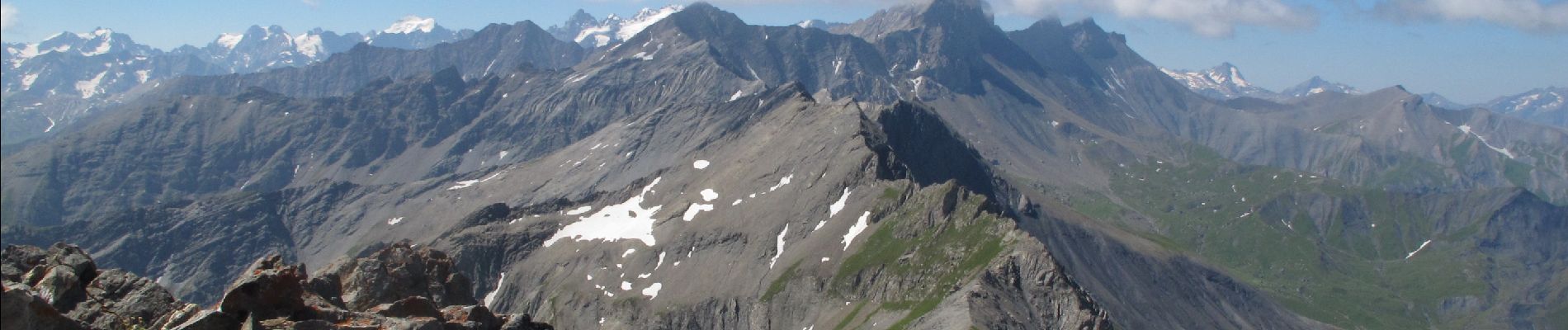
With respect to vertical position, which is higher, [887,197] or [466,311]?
[466,311]

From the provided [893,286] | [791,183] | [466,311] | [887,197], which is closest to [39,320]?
[466,311]

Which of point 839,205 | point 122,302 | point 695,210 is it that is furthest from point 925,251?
point 122,302

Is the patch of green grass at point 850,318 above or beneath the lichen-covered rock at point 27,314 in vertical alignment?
beneath

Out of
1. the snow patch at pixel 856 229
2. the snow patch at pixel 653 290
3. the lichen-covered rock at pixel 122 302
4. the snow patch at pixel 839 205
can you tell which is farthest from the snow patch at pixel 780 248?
the lichen-covered rock at pixel 122 302

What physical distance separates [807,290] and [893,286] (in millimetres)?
16630

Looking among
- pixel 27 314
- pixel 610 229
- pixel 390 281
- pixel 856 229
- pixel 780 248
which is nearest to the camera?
pixel 27 314

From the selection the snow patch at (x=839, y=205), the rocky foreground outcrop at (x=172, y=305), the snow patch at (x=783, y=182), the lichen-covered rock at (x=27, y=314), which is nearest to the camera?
the lichen-covered rock at (x=27, y=314)

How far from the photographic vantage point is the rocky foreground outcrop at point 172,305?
27788mm

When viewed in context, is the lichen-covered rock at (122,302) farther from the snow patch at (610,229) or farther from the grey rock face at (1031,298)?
the snow patch at (610,229)

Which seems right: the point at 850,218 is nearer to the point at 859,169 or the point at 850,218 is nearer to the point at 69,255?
the point at 859,169

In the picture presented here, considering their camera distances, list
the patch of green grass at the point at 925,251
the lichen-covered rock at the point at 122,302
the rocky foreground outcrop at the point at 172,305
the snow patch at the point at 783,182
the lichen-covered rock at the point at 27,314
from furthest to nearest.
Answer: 1. the snow patch at the point at 783,182
2. the patch of green grass at the point at 925,251
3. the lichen-covered rock at the point at 122,302
4. the rocky foreground outcrop at the point at 172,305
5. the lichen-covered rock at the point at 27,314

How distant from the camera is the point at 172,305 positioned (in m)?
35.0

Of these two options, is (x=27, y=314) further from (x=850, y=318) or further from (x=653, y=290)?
(x=653, y=290)

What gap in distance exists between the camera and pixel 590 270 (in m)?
175
